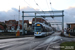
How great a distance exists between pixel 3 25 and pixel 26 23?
111 ft

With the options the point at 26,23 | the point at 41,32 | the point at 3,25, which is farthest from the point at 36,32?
the point at 26,23

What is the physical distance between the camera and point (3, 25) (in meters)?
65.4

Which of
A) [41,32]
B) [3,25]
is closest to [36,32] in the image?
[41,32]

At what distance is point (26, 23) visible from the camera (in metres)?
97.9

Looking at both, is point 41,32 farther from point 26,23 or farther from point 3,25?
point 26,23

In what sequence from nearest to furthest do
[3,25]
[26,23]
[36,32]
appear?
[36,32] < [3,25] < [26,23]

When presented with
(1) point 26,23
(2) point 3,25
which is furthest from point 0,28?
(1) point 26,23

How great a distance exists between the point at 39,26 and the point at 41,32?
154cm

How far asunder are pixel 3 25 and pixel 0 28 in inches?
88.9

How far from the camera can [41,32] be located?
98.1 feet

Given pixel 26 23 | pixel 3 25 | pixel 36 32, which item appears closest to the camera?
pixel 36 32

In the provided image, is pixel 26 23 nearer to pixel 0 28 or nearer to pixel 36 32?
pixel 0 28

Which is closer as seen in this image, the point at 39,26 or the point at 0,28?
the point at 39,26

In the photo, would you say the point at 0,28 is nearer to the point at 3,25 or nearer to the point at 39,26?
the point at 3,25
